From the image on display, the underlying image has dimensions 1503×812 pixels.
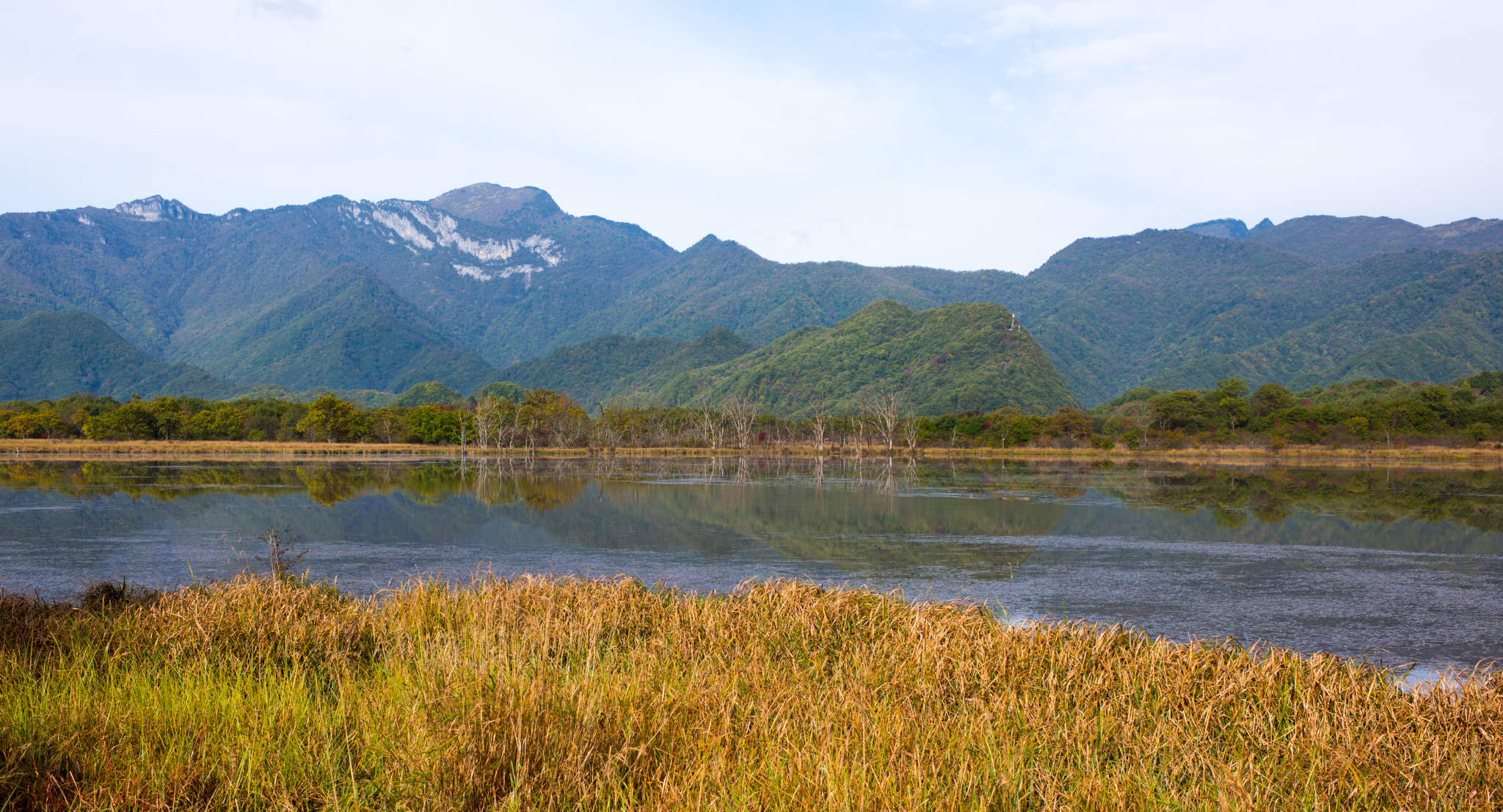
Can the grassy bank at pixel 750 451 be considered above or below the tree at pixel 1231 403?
below

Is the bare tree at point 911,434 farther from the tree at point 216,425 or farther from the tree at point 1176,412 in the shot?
the tree at point 216,425

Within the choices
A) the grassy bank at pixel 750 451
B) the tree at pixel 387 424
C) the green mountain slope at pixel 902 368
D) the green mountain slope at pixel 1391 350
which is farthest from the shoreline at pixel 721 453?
the green mountain slope at pixel 1391 350

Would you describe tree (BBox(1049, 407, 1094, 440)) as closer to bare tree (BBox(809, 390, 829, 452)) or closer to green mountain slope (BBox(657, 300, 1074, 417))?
bare tree (BBox(809, 390, 829, 452))

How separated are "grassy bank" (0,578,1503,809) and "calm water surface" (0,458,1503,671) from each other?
4266mm

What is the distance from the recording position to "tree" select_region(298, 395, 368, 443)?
9106 centimetres

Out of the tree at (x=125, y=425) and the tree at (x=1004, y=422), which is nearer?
the tree at (x=125, y=425)

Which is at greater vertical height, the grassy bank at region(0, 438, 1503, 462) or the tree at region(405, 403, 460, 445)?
the tree at region(405, 403, 460, 445)

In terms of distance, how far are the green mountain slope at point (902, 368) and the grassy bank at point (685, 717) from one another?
130 m

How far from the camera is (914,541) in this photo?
19.3 meters

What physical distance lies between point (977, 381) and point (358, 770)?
464ft

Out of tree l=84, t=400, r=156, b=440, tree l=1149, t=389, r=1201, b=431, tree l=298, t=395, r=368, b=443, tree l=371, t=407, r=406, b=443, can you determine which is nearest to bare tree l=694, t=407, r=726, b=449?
tree l=371, t=407, r=406, b=443

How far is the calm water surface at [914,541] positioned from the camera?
12352 millimetres

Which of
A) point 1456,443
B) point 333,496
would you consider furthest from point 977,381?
point 333,496

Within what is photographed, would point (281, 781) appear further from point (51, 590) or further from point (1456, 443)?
point (1456, 443)
